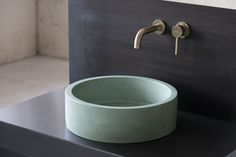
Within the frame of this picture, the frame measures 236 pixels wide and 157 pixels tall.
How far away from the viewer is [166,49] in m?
1.86

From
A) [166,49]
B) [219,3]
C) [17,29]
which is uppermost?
[219,3]

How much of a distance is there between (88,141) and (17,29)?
178 cm

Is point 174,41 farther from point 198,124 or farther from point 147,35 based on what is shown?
point 198,124

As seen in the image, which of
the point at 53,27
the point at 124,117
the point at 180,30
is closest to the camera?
the point at 124,117

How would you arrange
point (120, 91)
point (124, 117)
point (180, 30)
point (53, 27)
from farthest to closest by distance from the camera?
point (53, 27) < point (120, 91) < point (180, 30) < point (124, 117)

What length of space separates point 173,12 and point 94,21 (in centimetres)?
32

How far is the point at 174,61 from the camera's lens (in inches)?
73.0

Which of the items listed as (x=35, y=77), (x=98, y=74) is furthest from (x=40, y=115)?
(x=35, y=77)

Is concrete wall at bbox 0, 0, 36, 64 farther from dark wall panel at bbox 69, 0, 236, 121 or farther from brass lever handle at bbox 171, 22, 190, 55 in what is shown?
brass lever handle at bbox 171, 22, 190, 55

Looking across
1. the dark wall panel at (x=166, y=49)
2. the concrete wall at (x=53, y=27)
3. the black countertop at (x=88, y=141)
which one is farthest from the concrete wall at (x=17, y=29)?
the black countertop at (x=88, y=141)

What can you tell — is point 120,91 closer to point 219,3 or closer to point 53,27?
point 219,3

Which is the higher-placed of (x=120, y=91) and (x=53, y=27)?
(x=120, y=91)

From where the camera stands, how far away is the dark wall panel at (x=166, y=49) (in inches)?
69.0

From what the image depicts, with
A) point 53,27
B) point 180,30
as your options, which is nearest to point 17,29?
point 53,27
